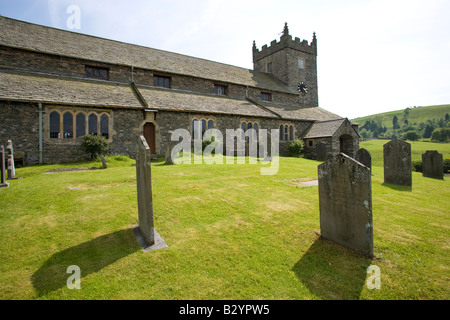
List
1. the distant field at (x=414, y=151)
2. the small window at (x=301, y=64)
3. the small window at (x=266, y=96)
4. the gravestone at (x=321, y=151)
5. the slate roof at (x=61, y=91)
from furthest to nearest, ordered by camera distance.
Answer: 1. the small window at (x=301, y=64)
2. the distant field at (x=414, y=151)
3. the small window at (x=266, y=96)
4. the gravestone at (x=321, y=151)
5. the slate roof at (x=61, y=91)

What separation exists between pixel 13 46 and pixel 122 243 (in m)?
19.4

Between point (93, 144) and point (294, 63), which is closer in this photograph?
point (93, 144)

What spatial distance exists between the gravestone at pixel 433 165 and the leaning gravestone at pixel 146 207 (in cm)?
1694

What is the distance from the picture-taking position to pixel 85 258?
11.7ft

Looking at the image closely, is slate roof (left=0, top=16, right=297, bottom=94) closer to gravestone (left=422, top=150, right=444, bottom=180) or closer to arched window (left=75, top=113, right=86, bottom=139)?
arched window (left=75, top=113, right=86, bottom=139)

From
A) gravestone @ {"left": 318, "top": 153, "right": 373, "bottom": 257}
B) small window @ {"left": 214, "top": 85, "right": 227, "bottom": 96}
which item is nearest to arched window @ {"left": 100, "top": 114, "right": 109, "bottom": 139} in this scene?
small window @ {"left": 214, "top": 85, "right": 227, "bottom": 96}

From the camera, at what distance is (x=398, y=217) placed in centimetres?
527

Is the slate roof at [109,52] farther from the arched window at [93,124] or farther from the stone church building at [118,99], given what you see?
the arched window at [93,124]

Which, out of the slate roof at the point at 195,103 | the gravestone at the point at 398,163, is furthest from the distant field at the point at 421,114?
the gravestone at the point at 398,163

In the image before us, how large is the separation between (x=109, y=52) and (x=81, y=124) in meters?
9.39

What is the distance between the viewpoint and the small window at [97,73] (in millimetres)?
18188

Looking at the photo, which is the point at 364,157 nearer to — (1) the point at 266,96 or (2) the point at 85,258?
(2) the point at 85,258

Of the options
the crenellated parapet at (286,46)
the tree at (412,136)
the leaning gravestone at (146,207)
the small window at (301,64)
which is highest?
the crenellated parapet at (286,46)

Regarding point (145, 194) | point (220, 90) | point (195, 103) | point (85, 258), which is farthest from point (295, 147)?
point (85, 258)
